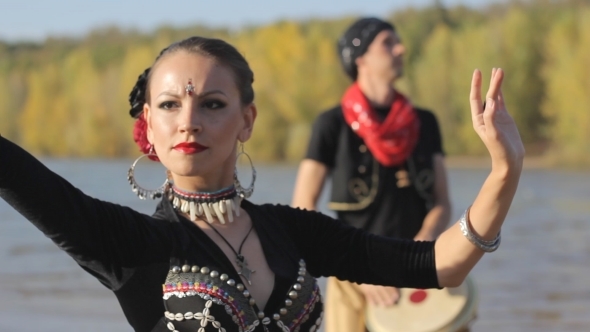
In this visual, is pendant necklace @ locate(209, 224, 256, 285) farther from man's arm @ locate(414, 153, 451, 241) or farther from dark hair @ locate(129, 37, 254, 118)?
man's arm @ locate(414, 153, 451, 241)

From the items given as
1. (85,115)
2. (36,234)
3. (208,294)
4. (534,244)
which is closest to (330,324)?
A: (208,294)

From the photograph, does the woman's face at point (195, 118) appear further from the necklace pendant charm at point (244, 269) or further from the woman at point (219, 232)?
the necklace pendant charm at point (244, 269)

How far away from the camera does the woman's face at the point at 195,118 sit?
8.72ft

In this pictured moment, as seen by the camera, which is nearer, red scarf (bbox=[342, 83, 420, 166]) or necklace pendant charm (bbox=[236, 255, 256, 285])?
necklace pendant charm (bbox=[236, 255, 256, 285])

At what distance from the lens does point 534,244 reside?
14.8m

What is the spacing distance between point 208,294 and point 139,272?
17 cm

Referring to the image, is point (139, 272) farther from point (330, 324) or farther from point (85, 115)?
point (85, 115)

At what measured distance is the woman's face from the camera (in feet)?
8.72

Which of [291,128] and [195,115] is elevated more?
[291,128]

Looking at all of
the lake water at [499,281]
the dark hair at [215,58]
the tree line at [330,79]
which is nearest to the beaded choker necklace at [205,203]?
the dark hair at [215,58]

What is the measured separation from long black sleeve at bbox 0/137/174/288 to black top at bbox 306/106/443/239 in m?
2.54

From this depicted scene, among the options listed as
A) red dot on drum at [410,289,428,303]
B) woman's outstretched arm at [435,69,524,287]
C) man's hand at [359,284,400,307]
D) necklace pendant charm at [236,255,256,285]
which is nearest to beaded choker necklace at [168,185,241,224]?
necklace pendant charm at [236,255,256,285]

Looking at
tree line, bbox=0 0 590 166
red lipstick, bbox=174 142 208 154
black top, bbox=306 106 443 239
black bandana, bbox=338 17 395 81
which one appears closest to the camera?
red lipstick, bbox=174 142 208 154

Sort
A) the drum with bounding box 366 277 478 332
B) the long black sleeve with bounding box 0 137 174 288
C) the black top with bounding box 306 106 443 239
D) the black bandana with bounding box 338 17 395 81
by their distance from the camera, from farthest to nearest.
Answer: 1. the black bandana with bounding box 338 17 395 81
2. the black top with bounding box 306 106 443 239
3. the drum with bounding box 366 277 478 332
4. the long black sleeve with bounding box 0 137 174 288
